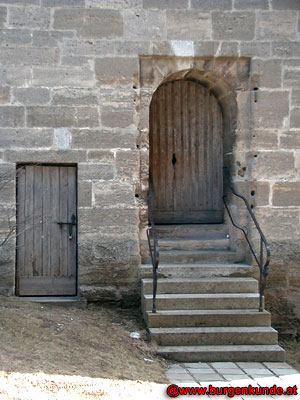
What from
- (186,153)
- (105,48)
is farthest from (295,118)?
(105,48)

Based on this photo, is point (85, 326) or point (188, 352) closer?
point (188, 352)

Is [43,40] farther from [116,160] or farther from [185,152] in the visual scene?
[185,152]

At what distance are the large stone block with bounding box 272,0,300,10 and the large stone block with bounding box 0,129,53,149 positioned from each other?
3285mm

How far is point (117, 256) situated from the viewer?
7207 millimetres

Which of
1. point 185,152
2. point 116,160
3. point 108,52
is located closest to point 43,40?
point 108,52

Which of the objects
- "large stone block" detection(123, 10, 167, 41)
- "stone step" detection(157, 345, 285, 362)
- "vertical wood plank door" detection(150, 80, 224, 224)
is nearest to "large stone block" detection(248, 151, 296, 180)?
"vertical wood plank door" detection(150, 80, 224, 224)

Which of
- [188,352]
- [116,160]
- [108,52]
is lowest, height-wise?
[188,352]

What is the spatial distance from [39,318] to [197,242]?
2.37m

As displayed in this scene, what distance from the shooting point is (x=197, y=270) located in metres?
7.22

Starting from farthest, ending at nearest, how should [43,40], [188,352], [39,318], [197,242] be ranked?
[197,242]
[43,40]
[39,318]
[188,352]

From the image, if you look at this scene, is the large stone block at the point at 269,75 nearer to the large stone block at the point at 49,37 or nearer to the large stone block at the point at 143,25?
the large stone block at the point at 143,25

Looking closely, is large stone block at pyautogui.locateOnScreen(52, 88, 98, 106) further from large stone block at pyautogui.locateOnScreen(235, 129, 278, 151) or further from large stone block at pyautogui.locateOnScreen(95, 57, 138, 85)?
large stone block at pyautogui.locateOnScreen(235, 129, 278, 151)

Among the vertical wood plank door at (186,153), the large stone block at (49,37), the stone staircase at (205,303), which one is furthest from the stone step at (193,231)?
the large stone block at (49,37)

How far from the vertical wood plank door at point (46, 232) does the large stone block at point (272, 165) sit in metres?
2.29
